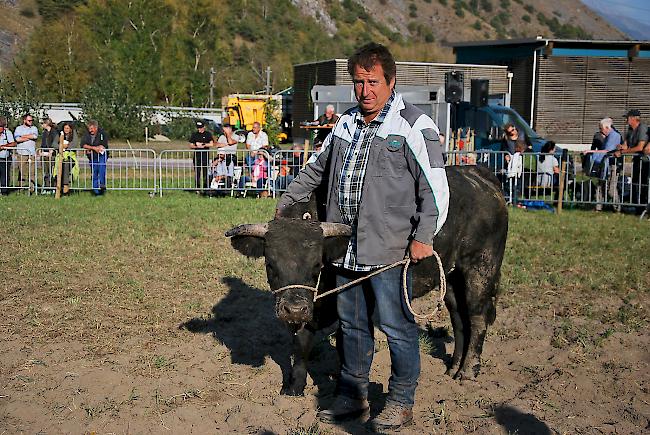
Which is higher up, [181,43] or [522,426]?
[181,43]

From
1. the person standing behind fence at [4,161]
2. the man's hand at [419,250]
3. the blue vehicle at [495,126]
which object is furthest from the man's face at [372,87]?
the blue vehicle at [495,126]

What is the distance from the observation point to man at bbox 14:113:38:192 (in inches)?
689

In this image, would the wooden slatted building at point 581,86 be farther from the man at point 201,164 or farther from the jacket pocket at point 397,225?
the jacket pocket at point 397,225

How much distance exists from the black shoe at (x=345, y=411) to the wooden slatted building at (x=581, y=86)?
33.9m

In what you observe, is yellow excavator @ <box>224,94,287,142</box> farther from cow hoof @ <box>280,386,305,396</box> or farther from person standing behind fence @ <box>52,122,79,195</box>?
cow hoof @ <box>280,386,305,396</box>

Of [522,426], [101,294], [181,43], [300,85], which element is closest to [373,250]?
[522,426]

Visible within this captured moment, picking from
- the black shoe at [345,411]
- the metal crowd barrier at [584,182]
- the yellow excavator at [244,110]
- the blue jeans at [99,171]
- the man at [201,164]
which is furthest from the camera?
the yellow excavator at [244,110]

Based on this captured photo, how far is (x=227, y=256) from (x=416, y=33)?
102 metres

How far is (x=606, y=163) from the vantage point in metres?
15.7

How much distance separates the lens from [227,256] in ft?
34.3

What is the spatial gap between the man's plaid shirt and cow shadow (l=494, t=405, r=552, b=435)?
61.1 inches

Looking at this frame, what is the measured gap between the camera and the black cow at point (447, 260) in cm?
496

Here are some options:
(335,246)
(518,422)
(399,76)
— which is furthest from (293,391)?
(399,76)

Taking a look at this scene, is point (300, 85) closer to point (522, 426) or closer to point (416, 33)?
point (522, 426)
